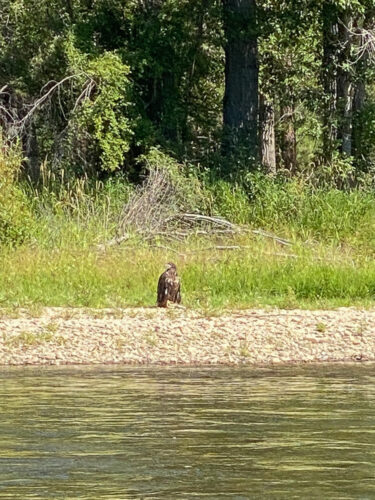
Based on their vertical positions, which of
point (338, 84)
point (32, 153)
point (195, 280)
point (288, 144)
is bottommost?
point (195, 280)

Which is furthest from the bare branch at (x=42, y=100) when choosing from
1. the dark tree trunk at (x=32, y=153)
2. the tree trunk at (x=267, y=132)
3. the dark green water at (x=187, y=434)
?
the dark green water at (x=187, y=434)

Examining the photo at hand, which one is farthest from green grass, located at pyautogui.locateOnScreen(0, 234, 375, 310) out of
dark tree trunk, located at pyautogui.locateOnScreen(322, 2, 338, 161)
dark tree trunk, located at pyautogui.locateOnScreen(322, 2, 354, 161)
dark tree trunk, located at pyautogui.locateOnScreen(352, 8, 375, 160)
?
dark tree trunk, located at pyautogui.locateOnScreen(352, 8, 375, 160)

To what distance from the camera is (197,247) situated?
1966cm

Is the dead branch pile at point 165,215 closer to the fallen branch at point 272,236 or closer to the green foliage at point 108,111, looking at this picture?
the fallen branch at point 272,236

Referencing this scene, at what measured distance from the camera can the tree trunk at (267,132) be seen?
93.8 ft

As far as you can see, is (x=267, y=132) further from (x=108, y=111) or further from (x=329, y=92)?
(x=108, y=111)

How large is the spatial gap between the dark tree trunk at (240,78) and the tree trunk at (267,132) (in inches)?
62.8

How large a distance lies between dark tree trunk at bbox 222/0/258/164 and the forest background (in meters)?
0.03

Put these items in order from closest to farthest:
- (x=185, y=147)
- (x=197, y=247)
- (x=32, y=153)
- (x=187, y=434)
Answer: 1. (x=187, y=434)
2. (x=197, y=247)
3. (x=185, y=147)
4. (x=32, y=153)

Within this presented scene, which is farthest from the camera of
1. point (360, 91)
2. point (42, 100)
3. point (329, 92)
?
point (360, 91)

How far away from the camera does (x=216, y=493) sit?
7094 mm

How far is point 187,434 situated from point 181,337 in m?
5.29

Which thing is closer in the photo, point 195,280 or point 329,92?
point 195,280

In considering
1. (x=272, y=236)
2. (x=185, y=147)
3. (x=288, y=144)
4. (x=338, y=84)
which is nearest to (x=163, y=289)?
(x=272, y=236)
